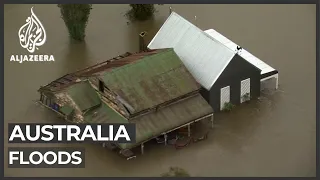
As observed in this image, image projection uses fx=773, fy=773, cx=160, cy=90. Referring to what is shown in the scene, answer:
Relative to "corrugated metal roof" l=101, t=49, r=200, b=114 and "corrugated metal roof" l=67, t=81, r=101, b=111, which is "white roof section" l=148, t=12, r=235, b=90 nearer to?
"corrugated metal roof" l=101, t=49, r=200, b=114

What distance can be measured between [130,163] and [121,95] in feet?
13.3

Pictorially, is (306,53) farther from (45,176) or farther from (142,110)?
(45,176)

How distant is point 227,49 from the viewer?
48.6 meters

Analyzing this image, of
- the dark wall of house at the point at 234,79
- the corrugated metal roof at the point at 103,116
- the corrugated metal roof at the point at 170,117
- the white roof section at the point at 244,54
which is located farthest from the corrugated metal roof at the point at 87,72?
the white roof section at the point at 244,54

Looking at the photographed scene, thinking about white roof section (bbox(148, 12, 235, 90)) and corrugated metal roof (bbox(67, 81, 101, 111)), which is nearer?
corrugated metal roof (bbox(67, 81, 101, 111))

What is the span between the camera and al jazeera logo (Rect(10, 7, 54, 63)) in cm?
5572

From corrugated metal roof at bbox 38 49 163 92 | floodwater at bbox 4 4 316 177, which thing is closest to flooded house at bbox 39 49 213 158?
corrugated metal roof at bbox 38 49 163 92

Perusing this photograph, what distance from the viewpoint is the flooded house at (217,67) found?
4856 centimetres

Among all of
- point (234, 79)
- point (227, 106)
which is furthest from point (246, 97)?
point (234, 79)

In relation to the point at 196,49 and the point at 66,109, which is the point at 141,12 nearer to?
the point at 196,49

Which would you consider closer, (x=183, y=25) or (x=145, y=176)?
(x=145, y=176)

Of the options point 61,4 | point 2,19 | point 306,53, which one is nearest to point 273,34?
point 306,53

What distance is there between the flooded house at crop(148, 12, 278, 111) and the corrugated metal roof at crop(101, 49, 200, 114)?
1483 mm

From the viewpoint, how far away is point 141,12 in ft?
199
